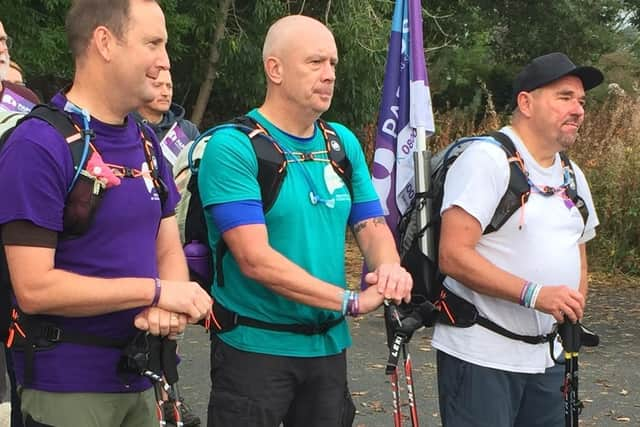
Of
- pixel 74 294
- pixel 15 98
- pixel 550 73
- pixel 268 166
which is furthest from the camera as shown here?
pixel 15 98

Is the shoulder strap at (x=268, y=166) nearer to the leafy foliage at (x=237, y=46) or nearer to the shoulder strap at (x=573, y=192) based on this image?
the shoulder strap at (x=573, y=192)

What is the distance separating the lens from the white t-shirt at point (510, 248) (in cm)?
330

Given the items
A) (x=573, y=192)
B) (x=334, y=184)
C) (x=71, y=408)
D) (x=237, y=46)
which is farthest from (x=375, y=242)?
(x=237, y=46)

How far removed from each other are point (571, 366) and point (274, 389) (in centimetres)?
119

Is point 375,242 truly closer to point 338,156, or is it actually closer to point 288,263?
point 338,156

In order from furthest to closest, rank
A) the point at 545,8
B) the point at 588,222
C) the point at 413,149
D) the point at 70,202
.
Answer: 1. the point at 545,8
2. the point at 413,149
3. the point at 588,222
4. the point at 70,202

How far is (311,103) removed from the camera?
10.2 ft

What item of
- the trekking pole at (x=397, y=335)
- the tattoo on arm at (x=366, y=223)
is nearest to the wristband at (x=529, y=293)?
the trekking pole at (x=397, y=335)

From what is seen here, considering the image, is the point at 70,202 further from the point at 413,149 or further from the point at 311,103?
the point at 413,149

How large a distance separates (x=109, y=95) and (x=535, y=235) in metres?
1.75

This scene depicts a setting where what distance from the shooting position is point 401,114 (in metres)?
4.29

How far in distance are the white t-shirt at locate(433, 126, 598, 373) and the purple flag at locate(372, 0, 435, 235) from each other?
0.64m

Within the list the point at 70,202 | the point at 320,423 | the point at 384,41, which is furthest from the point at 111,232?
the point at 384,41

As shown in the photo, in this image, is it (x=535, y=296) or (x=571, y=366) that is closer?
(x=535, y=296)
